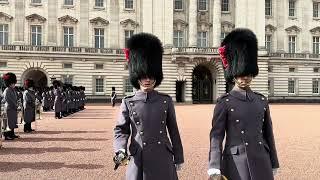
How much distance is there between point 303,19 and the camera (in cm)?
5231

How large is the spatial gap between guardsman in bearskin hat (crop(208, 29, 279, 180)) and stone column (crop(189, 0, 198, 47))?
41.1 m

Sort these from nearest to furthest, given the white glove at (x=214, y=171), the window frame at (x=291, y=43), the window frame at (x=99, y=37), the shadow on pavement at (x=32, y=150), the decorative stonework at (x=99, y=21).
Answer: the white glove at (x=214, y=171) → the shadow on pavement at (x=32, y=150) → the decorative stonework at (x=99, y=21) → the window frame at (x=99, y=37) → the window frame at (x=291, y=43)

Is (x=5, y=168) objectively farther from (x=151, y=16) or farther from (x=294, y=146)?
(x=151, y=16)

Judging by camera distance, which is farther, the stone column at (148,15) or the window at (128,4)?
the window at (128,4)

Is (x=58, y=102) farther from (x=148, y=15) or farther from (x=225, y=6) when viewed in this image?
(x=225, y=6)

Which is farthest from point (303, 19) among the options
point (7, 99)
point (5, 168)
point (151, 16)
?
point (5, 168)

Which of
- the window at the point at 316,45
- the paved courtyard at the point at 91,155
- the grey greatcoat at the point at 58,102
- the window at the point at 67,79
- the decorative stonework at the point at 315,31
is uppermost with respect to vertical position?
the decorative stonework at the point at 315,31

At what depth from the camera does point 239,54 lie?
A: 5.33 m

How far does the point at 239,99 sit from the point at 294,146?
8.91 m

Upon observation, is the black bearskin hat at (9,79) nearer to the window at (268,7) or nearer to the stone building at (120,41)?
the stone building at (120,41)

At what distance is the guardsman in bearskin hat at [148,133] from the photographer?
16.6ft

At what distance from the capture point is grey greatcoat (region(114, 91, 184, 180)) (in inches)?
199

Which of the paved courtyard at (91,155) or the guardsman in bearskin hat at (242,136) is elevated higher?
the guardsman in bearskin hat at (242,136)

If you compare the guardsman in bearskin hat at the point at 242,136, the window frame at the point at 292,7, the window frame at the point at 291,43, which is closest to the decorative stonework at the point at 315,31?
the window frame at the point at 291,43
